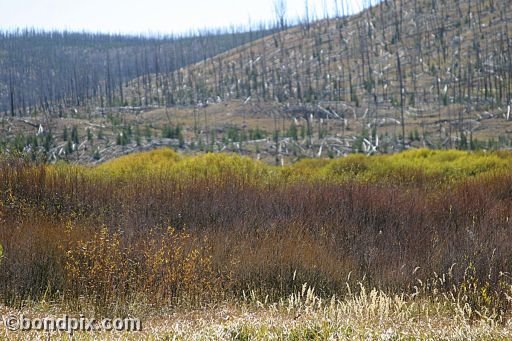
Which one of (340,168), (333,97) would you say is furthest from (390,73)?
(340,168)

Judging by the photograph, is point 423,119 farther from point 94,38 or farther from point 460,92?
point 94,38

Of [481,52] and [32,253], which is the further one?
[481,52]

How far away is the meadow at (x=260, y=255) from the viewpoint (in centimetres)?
623

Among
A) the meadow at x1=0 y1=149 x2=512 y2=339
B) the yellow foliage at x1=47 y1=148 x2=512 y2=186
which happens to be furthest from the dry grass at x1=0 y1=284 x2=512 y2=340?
the yellow foliage at x1=47 y1=148 x2=512 y2=186

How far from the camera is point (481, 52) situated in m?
57.8

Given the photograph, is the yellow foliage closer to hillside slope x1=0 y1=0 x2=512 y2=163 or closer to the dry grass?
the dry grass

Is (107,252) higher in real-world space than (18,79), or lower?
lower

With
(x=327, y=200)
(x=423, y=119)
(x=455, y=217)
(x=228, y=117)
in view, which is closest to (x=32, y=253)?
(x=327, y=200)

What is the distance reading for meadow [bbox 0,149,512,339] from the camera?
6.23m

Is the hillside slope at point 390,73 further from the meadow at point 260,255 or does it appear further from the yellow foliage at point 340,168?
the meadow at point 260,255

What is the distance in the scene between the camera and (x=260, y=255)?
801 centimetres

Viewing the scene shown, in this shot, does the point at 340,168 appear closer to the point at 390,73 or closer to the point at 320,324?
the point at 320,324

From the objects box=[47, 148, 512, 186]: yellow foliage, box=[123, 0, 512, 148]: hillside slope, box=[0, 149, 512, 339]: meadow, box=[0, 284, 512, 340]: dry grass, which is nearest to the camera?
box=[0, 284, 512, 340]: dry grass

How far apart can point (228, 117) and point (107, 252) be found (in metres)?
45.9
